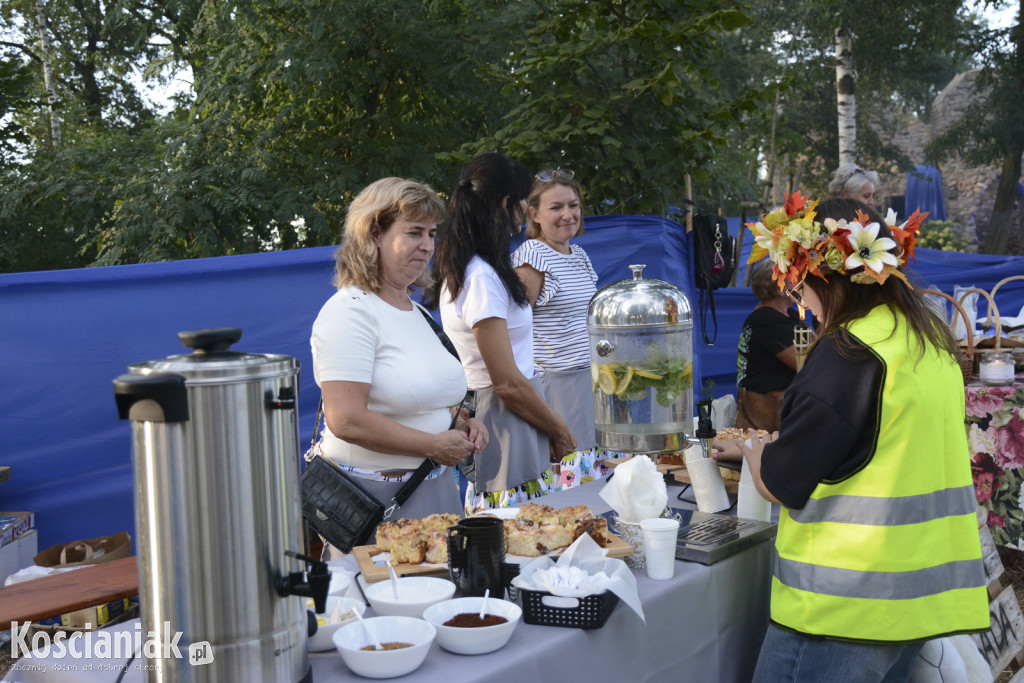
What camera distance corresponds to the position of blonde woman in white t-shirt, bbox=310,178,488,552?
7.99 ft

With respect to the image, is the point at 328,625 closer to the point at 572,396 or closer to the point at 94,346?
the point at 572,396

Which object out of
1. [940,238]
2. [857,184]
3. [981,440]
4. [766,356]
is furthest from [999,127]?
[981,440]

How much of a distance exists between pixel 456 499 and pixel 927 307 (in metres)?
1.56

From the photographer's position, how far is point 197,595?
1.37m

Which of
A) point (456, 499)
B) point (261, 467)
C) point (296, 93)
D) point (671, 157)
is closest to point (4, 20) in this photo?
point (296, 93)

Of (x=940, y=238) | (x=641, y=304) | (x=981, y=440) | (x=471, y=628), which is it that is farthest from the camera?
(x=940, y=238)

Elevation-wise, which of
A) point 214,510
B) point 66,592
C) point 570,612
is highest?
point 214,510

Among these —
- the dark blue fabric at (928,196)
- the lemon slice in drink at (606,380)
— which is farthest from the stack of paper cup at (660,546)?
the dark blue fabric at (928,196)

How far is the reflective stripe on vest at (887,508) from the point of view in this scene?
6.58 feet

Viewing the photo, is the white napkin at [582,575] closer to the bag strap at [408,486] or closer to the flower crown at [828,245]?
the bag strap at [408,486]

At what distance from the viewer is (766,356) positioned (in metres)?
5.34

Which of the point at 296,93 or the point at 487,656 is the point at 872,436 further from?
the point at 296,93

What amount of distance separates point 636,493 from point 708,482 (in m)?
0.49

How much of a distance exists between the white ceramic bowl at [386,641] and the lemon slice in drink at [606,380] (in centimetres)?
139
